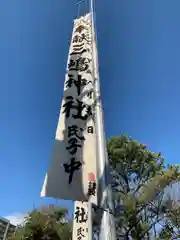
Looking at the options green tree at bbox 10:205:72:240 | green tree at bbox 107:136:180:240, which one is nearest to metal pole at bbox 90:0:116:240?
green tree at bbox 107:136:180:240

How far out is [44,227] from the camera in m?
12.0

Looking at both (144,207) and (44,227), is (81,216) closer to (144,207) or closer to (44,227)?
(144,207)

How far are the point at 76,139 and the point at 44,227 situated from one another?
415 inches

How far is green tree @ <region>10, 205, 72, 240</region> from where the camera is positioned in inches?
463

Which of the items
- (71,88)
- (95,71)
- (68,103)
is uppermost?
(95,71)

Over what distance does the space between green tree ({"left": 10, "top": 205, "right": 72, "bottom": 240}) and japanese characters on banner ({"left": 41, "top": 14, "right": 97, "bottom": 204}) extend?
9600 millimetres

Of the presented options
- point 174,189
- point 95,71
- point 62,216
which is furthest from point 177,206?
point 95,71

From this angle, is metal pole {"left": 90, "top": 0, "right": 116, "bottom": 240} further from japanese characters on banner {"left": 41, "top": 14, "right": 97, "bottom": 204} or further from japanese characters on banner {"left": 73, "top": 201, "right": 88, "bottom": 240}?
japanese characters on banner {"left": 73, "top": 201, "right": 88, "bottom": 240}

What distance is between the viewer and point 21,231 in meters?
12.5

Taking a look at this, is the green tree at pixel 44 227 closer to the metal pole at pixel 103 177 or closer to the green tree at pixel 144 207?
the green tree at pixel 144 207

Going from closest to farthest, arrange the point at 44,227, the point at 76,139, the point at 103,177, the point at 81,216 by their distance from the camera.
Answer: the point at 103,177
the point at 76,139
the point at 81,216
the point at 44,227

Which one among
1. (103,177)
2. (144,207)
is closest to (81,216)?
(103,177)

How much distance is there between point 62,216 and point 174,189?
6062 mm

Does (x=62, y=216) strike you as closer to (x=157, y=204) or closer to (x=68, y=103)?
(x=157, y=204)
